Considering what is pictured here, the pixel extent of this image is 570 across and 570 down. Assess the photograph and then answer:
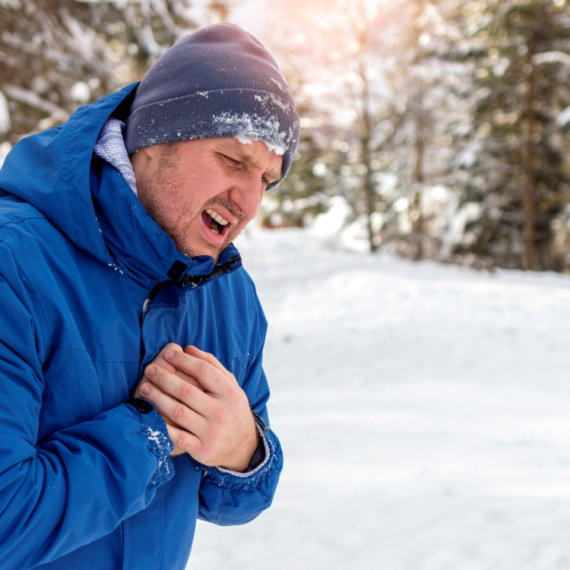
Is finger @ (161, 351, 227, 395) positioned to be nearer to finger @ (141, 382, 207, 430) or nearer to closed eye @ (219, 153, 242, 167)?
finger @ (141, 382, 207, 430)

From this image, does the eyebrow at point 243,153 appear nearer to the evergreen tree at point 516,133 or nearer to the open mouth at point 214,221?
the open mouth at point 214,221

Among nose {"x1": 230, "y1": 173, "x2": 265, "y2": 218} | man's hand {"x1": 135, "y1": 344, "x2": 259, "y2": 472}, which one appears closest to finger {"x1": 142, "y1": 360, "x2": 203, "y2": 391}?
man's hand {"x1": 135, "y1": 344, "x2": 259, "y2": 472}

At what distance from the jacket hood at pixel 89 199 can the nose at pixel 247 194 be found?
20cm

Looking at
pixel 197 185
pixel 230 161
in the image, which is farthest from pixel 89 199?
pixel 230 161

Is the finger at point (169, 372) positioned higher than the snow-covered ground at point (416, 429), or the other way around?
the finger at point (169, 372)

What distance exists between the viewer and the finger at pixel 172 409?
1169 millimetres

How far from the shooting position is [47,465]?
3.17ft

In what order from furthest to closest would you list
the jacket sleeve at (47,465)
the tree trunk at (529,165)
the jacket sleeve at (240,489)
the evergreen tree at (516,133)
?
the tree trunk at (529,165) → the evergreen tree at (516,133) → the jacket sleeve at (240,489) → the jacket sleeve at (47,465)

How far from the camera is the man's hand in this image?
46.4 inches

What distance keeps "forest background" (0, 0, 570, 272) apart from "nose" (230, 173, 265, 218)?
6.34 metres

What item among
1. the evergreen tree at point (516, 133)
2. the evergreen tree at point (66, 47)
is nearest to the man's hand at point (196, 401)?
the evergreen tree at point (66, 47)

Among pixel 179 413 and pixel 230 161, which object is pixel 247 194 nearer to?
pixel 230 161

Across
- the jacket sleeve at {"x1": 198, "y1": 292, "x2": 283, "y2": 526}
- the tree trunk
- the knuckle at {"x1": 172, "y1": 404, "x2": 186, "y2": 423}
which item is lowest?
the tree trunk

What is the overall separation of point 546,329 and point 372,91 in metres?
12.5
